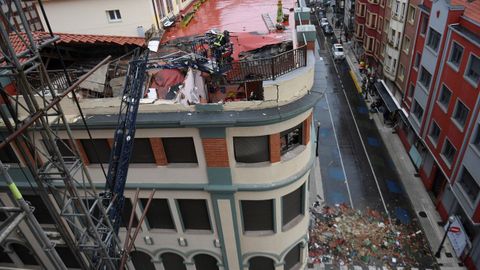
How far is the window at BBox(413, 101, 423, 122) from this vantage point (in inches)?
1259

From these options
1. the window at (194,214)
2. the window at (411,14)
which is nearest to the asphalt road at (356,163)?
the window at (411,14)

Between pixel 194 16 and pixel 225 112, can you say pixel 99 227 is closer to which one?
pixel 225 112

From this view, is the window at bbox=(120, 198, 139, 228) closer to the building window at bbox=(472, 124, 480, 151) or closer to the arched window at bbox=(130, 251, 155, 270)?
the arched window at bbox=(130, 251, 155, 270)

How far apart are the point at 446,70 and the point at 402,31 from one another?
1271 centimetres

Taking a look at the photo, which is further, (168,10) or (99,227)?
(168,10)

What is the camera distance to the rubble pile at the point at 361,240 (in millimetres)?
24844

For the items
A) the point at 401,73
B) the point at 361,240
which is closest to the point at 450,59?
the point at 401,73

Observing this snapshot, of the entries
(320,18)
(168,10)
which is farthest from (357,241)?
(320,18)

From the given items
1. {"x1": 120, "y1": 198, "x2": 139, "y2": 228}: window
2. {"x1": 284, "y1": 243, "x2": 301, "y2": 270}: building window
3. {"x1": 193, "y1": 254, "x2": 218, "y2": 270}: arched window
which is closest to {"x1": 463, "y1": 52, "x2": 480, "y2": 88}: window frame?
{"x1": 284, "y1": 243, "x2": 301, "y2": 270}: building window

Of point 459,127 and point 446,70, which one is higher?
point 446,70

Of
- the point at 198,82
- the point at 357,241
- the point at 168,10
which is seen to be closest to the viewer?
the point at 198,82

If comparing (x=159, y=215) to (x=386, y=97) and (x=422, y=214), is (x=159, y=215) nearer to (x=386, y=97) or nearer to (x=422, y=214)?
(x=422, y=214)

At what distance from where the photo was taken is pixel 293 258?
64.3ft

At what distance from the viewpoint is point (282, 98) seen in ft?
44.9
